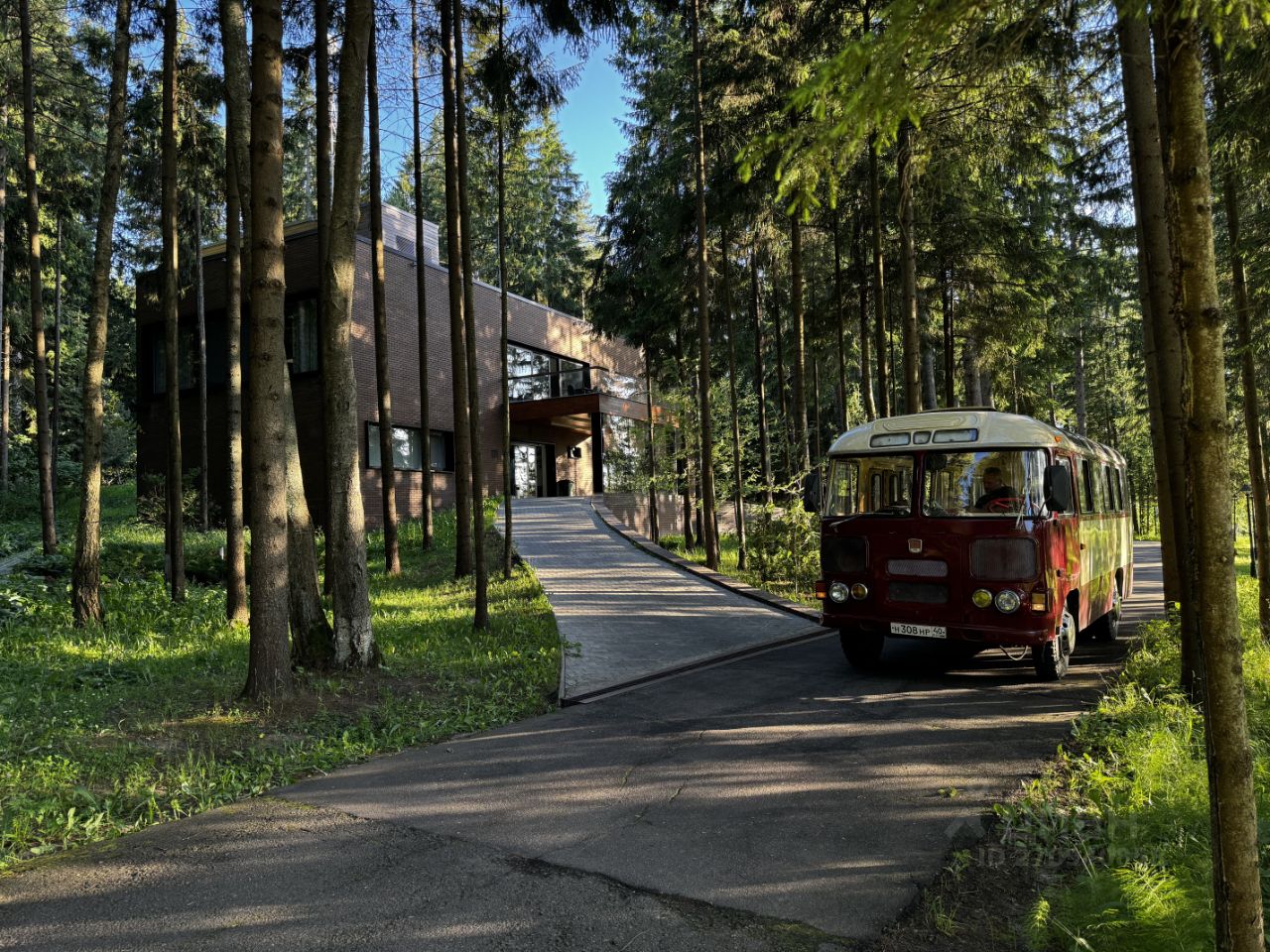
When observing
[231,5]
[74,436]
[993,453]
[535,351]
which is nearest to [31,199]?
[231,5]

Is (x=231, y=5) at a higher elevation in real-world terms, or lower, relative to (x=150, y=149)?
lower

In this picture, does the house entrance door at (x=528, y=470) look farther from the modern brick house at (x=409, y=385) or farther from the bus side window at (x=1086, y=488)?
the bus side window at (x=1086, y=488)

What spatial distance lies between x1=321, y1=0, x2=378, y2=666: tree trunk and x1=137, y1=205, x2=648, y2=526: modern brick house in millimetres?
10466

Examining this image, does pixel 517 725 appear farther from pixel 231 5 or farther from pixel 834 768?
pixel 231 5

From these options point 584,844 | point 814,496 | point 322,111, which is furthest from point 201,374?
point 584,844

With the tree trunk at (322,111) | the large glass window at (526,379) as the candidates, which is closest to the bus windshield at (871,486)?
the tree trunk at (322,111)

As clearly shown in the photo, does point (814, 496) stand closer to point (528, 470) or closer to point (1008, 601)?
point (1008, 601)

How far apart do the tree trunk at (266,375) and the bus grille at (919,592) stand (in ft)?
20.8

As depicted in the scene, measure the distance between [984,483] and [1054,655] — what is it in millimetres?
1997

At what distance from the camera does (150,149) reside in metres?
19.1

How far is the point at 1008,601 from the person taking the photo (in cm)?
805

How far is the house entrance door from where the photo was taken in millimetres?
33906

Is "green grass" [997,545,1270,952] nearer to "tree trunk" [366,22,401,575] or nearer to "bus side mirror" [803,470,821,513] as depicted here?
"bus side mirror" [803,470,821,513]

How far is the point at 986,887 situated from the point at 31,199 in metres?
17.8
